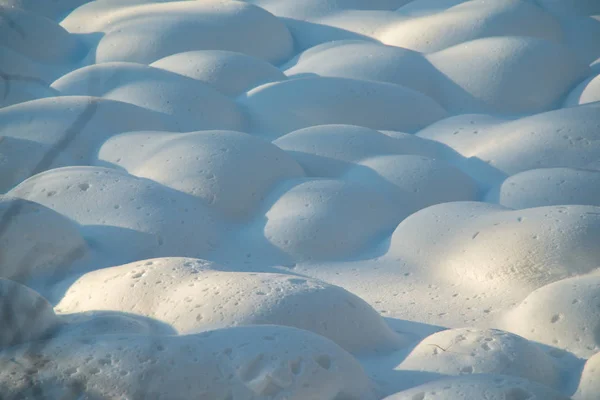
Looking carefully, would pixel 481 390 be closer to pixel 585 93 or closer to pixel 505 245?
pixel 505 245

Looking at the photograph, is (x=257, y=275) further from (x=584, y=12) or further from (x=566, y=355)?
(x=584, y=12)

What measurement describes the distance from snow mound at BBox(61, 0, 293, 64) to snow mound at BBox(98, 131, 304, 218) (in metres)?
0.83

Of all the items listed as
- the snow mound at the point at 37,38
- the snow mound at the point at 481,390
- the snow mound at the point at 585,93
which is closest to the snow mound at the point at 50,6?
the snow mound at the point at 37,38

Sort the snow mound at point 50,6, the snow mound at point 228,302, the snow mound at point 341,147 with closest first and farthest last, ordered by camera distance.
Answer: the snow mound at point 228,302
the snow mound at point 341,147
the snow mound at point 50,6

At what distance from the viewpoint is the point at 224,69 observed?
2527mm

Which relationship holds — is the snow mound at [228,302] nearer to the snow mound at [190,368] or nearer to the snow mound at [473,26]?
the snow mound at [190,368]

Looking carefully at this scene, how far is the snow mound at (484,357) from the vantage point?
115 cm

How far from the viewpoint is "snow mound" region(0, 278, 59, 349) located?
3.41 feet

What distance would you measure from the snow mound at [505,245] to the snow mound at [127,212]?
0.47m

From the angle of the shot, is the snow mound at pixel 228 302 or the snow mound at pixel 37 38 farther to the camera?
the snow mound at pixel 37 38

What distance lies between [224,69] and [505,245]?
1311 mm

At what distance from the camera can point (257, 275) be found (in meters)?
1.32

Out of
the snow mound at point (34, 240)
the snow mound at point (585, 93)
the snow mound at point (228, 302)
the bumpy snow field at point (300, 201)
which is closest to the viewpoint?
the bumpy snow field at point (300, 201)

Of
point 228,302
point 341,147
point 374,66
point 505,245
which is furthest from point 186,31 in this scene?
point 228,302
